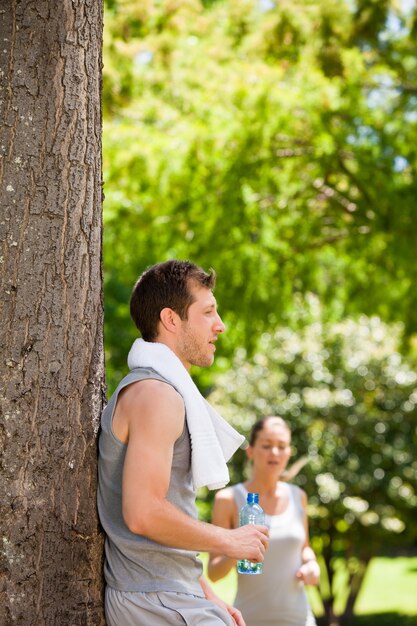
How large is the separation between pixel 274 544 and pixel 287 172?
16.6 ft

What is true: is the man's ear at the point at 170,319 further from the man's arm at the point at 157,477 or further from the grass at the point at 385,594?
the grass at the point at 385,594

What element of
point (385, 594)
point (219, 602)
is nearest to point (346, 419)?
point (385, 594)

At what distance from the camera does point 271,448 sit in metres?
5.98

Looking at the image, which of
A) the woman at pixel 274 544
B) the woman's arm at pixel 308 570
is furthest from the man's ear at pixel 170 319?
the woman's arm at pixel 308 570

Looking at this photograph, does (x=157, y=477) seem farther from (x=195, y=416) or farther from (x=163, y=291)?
(x=163, y=291)

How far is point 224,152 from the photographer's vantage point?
9.77 metres

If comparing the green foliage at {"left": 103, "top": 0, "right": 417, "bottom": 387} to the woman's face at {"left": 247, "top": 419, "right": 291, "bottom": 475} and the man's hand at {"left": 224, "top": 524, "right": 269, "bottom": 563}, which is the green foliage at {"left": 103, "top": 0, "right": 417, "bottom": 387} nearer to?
the woman's face at {"left": 247, "top": 419, "right": 291, "bottom": 475}

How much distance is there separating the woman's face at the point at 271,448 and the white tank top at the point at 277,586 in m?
0.21

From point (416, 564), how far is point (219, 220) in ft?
51.3

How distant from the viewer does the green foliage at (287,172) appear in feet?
31.5

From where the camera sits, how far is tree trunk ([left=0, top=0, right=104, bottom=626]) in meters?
3.30

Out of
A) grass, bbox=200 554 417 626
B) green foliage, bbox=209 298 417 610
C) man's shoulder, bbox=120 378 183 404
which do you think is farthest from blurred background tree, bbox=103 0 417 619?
grass, bbox=200 554 417 626

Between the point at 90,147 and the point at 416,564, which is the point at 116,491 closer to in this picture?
the point at 90,147

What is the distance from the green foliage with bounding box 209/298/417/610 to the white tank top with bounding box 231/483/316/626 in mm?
8649
